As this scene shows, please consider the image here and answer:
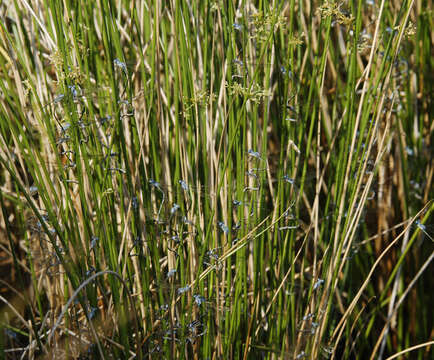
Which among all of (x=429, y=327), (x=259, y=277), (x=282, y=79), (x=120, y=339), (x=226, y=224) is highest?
(x=282, y=79)

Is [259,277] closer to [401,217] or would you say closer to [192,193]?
[192,193]

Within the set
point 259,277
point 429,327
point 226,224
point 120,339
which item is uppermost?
point 226,224

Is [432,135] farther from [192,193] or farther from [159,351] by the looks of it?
[159,351]

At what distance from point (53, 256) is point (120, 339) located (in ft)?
0.84

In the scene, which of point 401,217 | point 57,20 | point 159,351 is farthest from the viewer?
point 401,217

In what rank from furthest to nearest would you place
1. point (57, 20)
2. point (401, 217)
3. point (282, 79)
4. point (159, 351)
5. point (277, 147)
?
point (401, 217), point (277, 147), point (282, 79), point (159, 351), point (57, 20)

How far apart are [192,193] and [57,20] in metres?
0.46

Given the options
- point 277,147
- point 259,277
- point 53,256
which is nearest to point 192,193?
point 259,277

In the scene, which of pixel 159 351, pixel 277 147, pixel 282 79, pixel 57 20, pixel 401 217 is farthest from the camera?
pixel 401 217

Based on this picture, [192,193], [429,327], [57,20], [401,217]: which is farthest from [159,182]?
[429,327]

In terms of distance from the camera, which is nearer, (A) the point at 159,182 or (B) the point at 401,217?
(A) the point at 159,182

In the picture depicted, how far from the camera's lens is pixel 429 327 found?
141 cm

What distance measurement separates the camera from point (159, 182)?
3.43 ft

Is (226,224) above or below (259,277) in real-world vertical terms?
above
